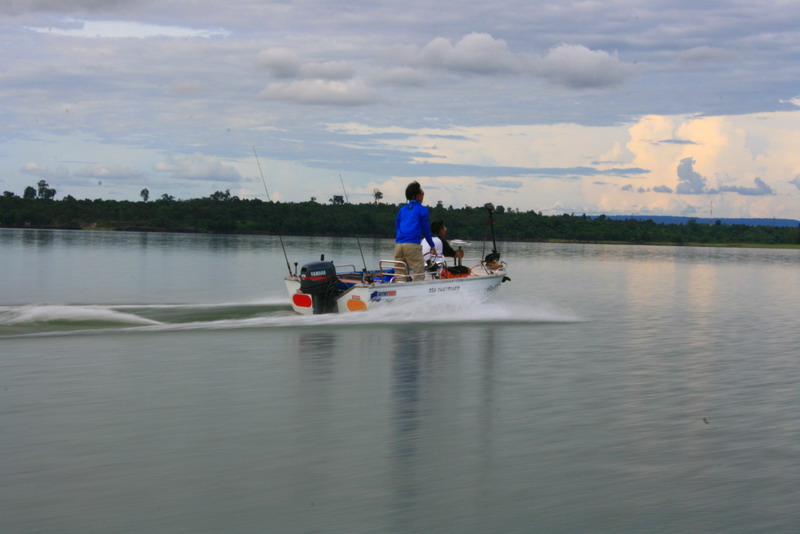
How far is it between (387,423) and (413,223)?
282 inches

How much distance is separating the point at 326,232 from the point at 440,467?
130m

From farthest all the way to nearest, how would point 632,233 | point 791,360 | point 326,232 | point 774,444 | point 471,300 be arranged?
point 632,233 → point 326,232 → point 471,300 → point 791,360 → point 774,444

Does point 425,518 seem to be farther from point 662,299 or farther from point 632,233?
point 632,233

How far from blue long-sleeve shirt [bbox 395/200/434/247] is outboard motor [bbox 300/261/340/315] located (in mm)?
1541

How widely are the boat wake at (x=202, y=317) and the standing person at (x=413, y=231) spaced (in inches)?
34.8

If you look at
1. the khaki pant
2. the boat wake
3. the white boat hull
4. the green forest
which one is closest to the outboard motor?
the white boat hull

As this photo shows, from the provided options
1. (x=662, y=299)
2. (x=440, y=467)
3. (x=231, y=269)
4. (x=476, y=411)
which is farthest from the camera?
(x=231, y=269)

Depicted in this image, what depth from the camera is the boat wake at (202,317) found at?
16.1 m

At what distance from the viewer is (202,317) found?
18.1 m

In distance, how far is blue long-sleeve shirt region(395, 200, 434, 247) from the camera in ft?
53.1

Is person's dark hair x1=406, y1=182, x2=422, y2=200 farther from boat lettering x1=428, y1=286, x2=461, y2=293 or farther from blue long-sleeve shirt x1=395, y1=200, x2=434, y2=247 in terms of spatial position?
boat lettering x1=428, y1=286, x2=461, y2=293

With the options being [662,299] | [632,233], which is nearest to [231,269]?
[662,299]

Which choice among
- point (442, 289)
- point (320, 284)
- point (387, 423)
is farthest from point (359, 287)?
point (387, 423)

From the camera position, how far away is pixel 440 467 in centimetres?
799
